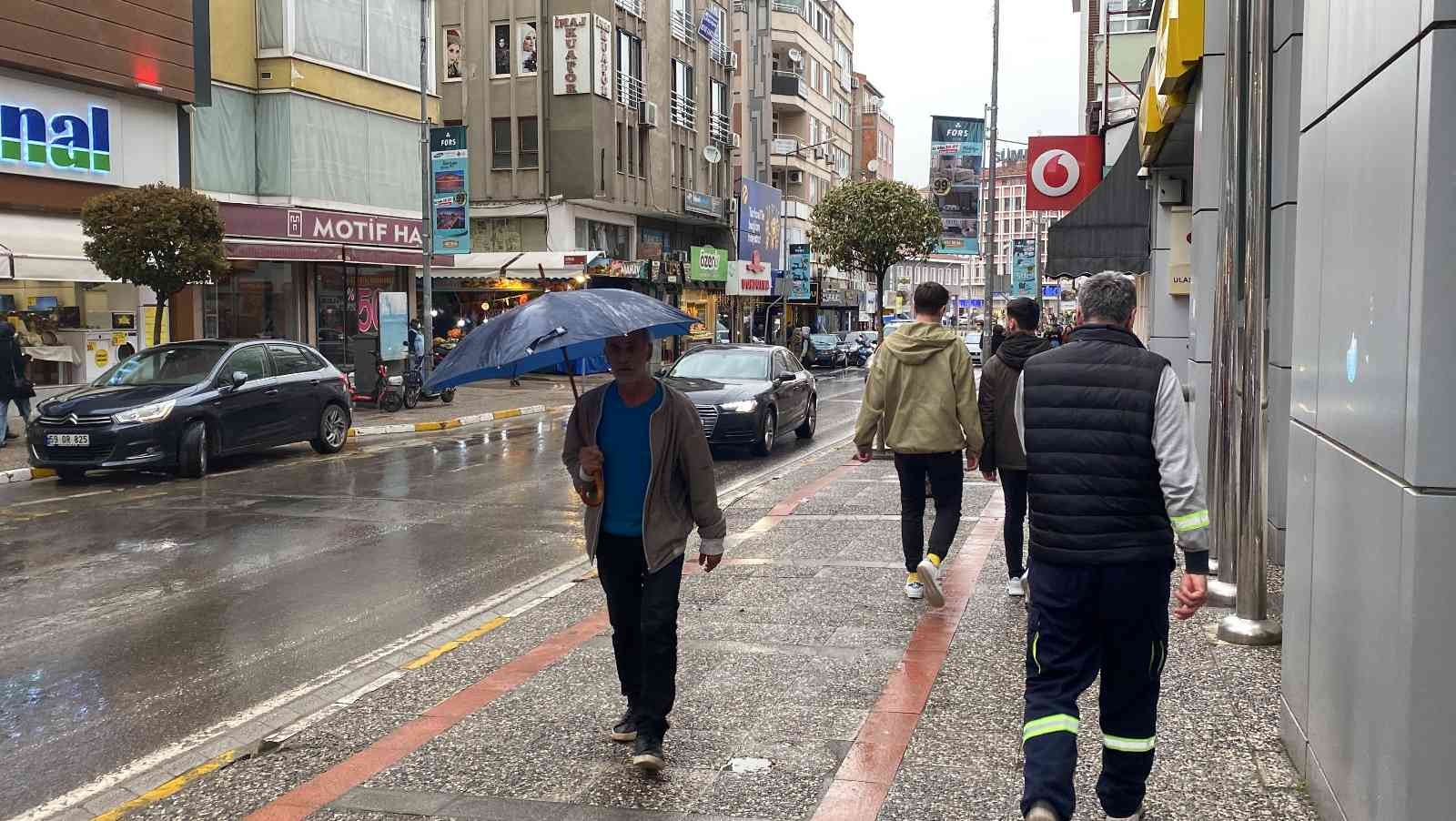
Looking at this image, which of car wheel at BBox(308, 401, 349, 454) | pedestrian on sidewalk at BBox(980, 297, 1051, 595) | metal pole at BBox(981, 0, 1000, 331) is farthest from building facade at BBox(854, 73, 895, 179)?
pedestrian on sidewalk at BBox(980, 297, 1051, 595)

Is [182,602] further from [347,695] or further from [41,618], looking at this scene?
[347,695]

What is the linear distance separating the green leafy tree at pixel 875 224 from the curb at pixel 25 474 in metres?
37.3

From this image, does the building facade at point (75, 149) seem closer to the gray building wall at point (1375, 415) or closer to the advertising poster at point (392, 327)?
the advertising poster at point (392, 327)

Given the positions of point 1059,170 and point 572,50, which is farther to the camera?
point 572,50

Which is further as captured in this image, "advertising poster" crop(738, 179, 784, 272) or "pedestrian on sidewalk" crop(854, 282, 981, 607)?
"advertising poster" crop(738, 179, 784, 272)

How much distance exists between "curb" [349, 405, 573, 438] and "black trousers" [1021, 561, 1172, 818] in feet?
54.7

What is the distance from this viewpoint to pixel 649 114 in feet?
144

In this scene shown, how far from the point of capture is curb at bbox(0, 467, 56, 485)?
1440 cm

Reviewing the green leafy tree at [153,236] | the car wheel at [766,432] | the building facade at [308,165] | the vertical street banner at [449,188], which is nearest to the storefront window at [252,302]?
the building facade at [308,165]

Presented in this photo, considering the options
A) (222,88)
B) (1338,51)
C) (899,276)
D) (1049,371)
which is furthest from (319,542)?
(899,276)

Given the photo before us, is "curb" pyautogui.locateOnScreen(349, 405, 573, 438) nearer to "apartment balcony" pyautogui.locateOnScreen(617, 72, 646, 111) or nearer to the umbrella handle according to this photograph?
the umbrella handle

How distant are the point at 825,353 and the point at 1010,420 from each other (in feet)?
136

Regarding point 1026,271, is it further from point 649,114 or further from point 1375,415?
point 1375,415

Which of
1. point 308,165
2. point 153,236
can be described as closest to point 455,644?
point 153,236
